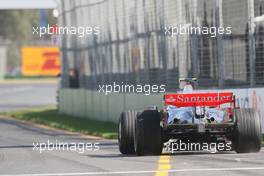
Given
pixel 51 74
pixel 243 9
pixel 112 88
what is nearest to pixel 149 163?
pixel 243 9

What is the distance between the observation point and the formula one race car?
17500 millimetres

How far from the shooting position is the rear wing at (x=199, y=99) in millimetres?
17656

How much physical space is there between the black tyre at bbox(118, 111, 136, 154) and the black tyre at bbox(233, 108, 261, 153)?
1.66m

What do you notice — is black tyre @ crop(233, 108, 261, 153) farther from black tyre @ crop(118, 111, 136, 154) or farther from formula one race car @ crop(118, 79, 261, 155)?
black tyre @ crop(118, 111, 136, 154)

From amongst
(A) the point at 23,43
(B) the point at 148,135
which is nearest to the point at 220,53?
(B) the point at 148,135

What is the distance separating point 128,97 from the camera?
29.3 meters

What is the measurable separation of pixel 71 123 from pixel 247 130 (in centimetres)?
1460

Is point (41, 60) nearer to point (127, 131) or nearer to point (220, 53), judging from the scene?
point (220, 53)

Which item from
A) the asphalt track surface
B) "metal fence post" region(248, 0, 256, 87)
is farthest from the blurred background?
the asphalt track surface

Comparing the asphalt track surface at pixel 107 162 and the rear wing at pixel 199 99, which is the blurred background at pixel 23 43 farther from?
the rear wing at pixel 199 99

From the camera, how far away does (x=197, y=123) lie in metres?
17.5

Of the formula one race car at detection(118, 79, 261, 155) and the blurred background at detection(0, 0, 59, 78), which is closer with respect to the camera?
the formula one race car at detection(118, 79, 261, 155)

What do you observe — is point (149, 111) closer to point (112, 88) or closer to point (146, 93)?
point (146, 93)

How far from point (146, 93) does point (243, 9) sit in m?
4.82
